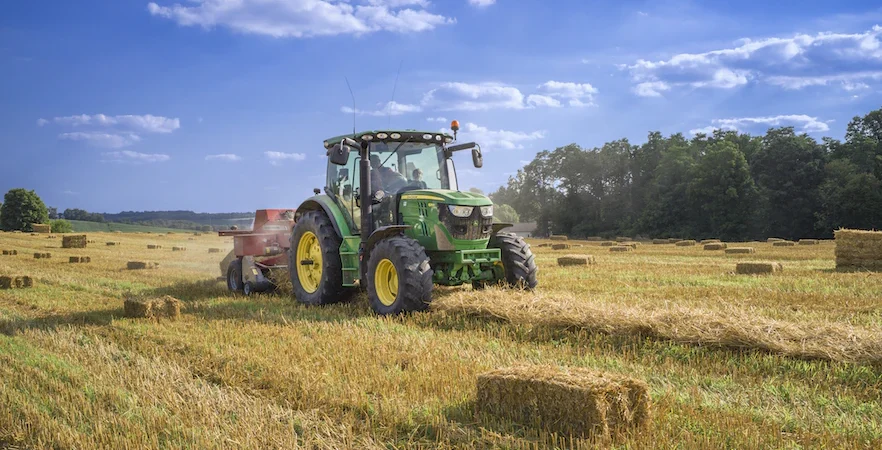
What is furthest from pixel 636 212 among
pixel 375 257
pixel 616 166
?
pixel 375 257

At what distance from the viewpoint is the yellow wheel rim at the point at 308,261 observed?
9.83 metres

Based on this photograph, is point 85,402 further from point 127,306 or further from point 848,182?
point 848,182

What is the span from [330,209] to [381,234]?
3.99 feet

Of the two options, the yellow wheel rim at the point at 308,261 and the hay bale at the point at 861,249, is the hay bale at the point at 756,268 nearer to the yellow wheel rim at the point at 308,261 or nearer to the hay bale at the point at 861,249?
the hay bale at the point at 861,249

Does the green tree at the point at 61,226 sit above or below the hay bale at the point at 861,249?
above

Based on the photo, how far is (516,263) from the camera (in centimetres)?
879

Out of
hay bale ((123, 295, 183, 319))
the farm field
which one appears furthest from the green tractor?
hay bale ((123, 295, 183, 319))

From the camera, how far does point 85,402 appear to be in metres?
4.82

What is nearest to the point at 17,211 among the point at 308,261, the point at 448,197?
the point at 308,261

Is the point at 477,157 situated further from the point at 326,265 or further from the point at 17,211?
the point at 17,211

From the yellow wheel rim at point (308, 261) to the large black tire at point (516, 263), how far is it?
262 cm

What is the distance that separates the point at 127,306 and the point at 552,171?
6164 cm

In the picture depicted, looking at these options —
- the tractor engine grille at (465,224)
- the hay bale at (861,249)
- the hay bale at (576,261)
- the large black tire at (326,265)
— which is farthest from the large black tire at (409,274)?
the hay bale at (861,249)

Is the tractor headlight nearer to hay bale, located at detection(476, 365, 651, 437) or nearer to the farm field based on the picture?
the farm field
